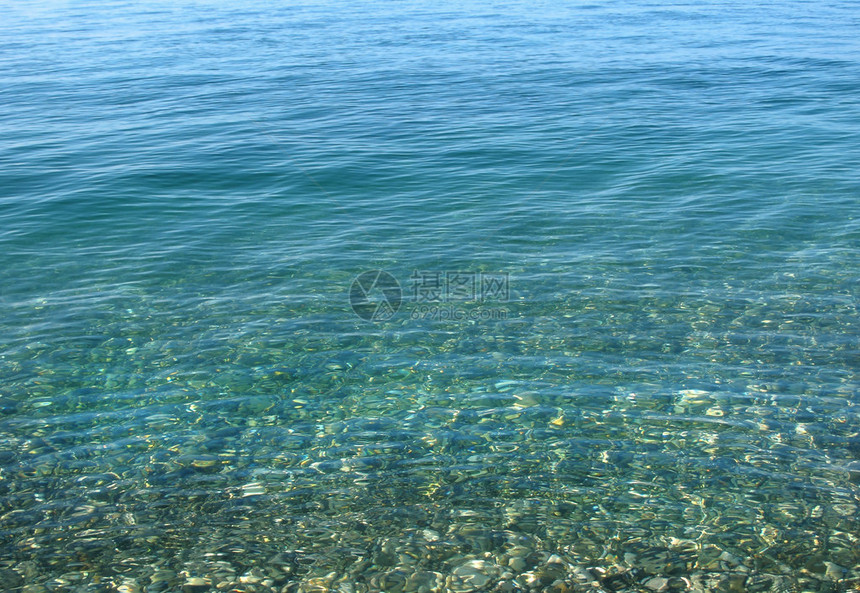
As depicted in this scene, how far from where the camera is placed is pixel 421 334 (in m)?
12.1

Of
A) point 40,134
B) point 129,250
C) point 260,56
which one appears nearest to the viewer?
point 129,250

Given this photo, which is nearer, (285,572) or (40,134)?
(285,572)

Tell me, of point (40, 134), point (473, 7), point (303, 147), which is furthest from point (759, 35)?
point (40, 134)

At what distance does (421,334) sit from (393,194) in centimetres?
778

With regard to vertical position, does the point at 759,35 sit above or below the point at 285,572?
above

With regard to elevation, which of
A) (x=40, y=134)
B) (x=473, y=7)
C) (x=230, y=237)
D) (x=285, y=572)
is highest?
(x=473, y=7)

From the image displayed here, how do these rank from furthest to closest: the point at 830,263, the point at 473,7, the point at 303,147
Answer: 1. the point at 473,7
2. the point at 303,147
3. the point at 830,263

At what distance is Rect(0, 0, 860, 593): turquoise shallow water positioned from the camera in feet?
25.1

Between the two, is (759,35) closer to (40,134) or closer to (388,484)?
(40,134)

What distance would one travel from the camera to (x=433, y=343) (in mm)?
11828

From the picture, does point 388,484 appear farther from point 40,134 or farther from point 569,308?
point 40,134

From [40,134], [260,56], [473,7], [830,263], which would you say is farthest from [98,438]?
[473,7]

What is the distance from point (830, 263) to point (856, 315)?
2397mm

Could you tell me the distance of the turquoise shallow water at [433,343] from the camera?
764cm
